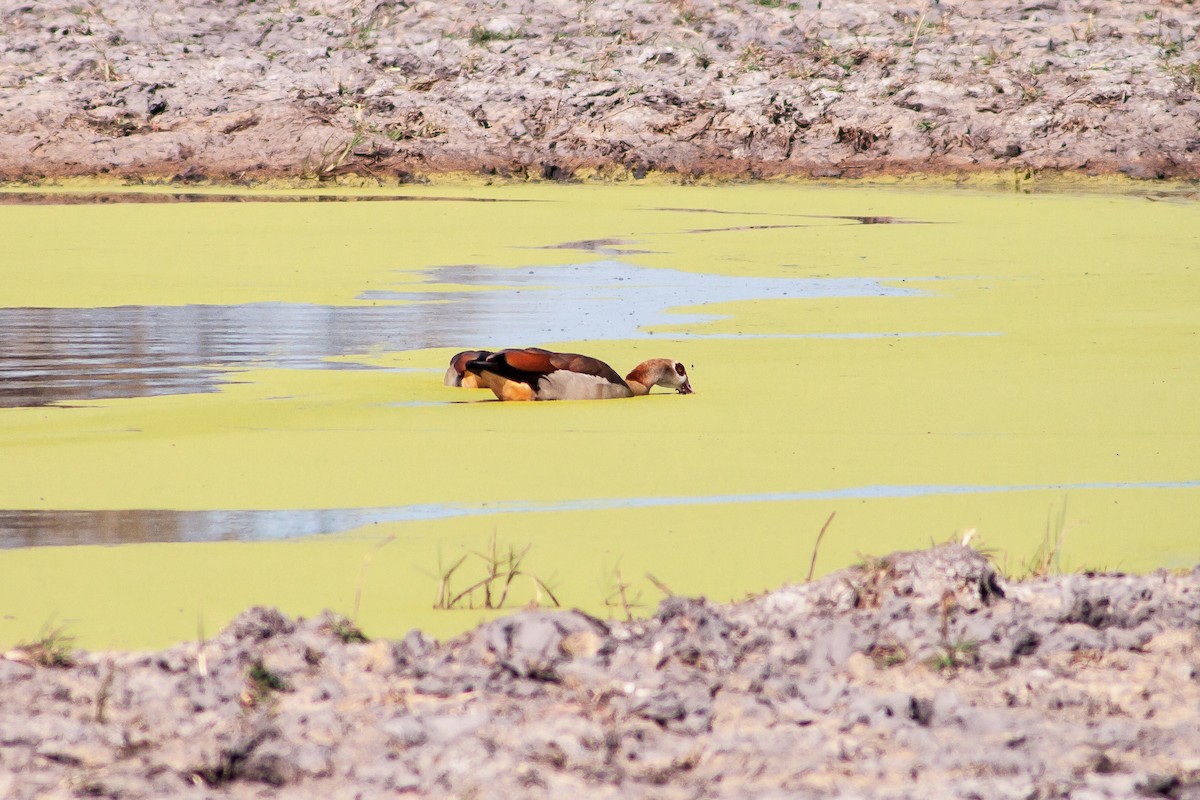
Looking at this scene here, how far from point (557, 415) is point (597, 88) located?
47.0ft

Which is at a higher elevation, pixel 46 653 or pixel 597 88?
pixel 597 88

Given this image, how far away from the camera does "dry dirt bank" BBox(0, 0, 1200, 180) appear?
66.9 ft

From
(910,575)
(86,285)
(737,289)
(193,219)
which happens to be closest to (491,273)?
(737,289)

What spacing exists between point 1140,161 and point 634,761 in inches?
716

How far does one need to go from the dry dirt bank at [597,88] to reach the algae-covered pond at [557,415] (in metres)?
5.03

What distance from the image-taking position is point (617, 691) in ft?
11.5

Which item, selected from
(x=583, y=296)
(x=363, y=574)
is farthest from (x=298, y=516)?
(x=583, y=296)

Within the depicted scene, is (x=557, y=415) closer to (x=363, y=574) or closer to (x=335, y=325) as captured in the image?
(x=335, y=325)

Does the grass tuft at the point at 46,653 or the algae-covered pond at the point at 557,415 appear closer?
the grass tuft at the point at 46,653

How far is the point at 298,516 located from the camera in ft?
18.4

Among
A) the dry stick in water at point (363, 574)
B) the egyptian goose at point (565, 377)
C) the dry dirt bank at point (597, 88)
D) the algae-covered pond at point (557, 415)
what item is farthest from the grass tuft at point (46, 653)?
the dry dirt bank at point (597, 88)

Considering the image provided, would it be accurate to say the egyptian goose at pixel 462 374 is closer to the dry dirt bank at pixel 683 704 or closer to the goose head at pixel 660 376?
the goose head at pixel 660 376

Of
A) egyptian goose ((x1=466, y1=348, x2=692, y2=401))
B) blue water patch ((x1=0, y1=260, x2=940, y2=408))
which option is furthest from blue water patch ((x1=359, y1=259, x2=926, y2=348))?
egyptian goose ((x1=466, y1=348, x2=692, y2=401))

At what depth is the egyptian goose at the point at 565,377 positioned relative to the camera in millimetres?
7805
